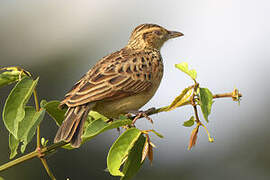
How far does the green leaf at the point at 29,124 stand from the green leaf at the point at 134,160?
0.67 metres

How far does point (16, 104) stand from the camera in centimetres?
357

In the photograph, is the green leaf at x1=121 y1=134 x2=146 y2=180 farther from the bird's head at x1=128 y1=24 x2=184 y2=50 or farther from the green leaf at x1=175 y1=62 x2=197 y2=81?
the bird's head at x1=128 y1=24 x2=184 y2=50

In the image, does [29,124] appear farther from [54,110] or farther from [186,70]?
[186,70]

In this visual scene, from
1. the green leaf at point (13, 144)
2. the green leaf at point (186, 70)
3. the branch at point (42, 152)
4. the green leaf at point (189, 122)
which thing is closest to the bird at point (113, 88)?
the branch at point (42, 152)

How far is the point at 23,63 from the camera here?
1391 centimetres

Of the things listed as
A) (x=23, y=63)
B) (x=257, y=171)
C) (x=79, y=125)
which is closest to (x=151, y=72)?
(x=79, y=125)

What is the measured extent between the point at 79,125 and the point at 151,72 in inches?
61.7

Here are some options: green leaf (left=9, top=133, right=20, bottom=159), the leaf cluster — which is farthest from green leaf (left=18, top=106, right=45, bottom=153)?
green leaf (left=9, top=133, right=20, bottom=159)

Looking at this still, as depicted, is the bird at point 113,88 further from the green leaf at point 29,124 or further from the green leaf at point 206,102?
the green leaf at point 206,102

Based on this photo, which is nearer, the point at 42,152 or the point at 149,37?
the point at 42,152

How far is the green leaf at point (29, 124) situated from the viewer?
3488 millimetres

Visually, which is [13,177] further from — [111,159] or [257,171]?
[111,159]

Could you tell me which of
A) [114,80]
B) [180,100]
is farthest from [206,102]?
[114,80]

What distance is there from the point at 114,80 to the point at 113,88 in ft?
0.50
